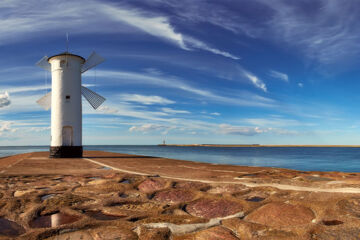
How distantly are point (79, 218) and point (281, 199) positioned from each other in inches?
119

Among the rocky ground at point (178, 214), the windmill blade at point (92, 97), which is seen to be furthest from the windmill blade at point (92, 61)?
the rocky ground at point (178, 214)

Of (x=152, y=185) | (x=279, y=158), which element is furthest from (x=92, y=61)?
(x=279, y=158)

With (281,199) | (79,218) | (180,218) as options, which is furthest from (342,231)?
(79,218)

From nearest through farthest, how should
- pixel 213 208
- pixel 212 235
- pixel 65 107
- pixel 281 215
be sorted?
A: pixel 212 235, pixel 281 215, pixel 213 208, pixel 65 107

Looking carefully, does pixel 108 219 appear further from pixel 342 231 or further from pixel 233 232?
pixel 342 231

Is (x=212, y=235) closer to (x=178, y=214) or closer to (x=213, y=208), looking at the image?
(x=178, y=214)

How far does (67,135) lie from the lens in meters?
16.7

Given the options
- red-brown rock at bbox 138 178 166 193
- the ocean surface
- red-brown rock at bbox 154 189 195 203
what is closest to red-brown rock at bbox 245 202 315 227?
red-brown rock at bbox 154 189 195 203

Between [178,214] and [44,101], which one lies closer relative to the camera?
[178,214]

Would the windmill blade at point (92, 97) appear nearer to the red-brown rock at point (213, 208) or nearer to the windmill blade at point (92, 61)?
the windmill blade at point (92, 61)

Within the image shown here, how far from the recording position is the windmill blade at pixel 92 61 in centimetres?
1982

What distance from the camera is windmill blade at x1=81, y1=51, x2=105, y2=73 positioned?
19817mm

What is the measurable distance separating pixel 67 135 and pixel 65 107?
181 centimetres

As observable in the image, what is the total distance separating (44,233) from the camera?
2.67m
